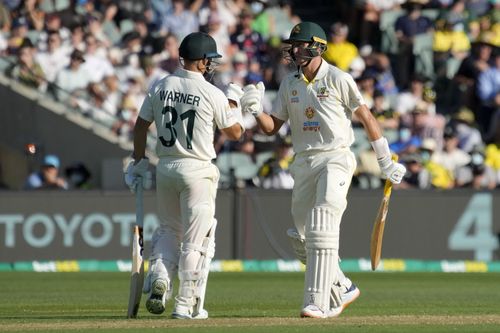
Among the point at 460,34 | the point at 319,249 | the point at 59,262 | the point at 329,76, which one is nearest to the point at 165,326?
the point at 319,249

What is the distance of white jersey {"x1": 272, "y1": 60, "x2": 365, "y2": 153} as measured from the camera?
397 inches

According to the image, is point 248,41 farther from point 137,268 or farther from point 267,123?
point 137,268

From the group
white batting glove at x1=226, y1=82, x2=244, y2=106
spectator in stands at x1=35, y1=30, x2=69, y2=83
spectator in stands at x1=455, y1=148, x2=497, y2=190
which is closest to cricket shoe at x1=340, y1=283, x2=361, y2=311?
white batting glove at x1=226, y1=82, x2=244, y2=106

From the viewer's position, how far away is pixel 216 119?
32.6 feet

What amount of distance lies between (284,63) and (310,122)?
1030cm

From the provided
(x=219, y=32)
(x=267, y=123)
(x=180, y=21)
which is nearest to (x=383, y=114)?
(x=219, y=32)

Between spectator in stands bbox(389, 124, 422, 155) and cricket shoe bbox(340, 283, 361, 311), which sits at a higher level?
spectator in stands bbox(389, 124, 422, 155)

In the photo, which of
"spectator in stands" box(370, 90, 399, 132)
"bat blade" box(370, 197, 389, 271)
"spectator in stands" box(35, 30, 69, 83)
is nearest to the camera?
"bat blade" box(370, 197, 389, 271)

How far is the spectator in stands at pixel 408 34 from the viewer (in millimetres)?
22641

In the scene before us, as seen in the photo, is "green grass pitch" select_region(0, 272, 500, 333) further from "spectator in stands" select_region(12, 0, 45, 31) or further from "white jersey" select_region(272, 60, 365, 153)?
"spectator in stands" select_region(12, 0, 45, 31)

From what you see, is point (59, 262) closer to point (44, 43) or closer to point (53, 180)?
point (53, 180)

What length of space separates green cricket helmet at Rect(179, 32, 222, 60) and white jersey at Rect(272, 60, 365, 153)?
0.71 m

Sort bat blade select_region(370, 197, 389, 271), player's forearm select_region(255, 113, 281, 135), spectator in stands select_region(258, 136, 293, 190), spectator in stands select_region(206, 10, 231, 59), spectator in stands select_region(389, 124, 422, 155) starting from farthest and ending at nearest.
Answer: spectator in stands select_region(206, 10, 231, 59) < spectator in stands select_region(389, 124, 422, 155) < spectator in stands select_region(258, 136, 293, 190) < bat blade select_region(370, 197, 389, 271) < player's forearm select_region(255, 113, 281, 135)

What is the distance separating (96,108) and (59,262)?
2702 millimetres
